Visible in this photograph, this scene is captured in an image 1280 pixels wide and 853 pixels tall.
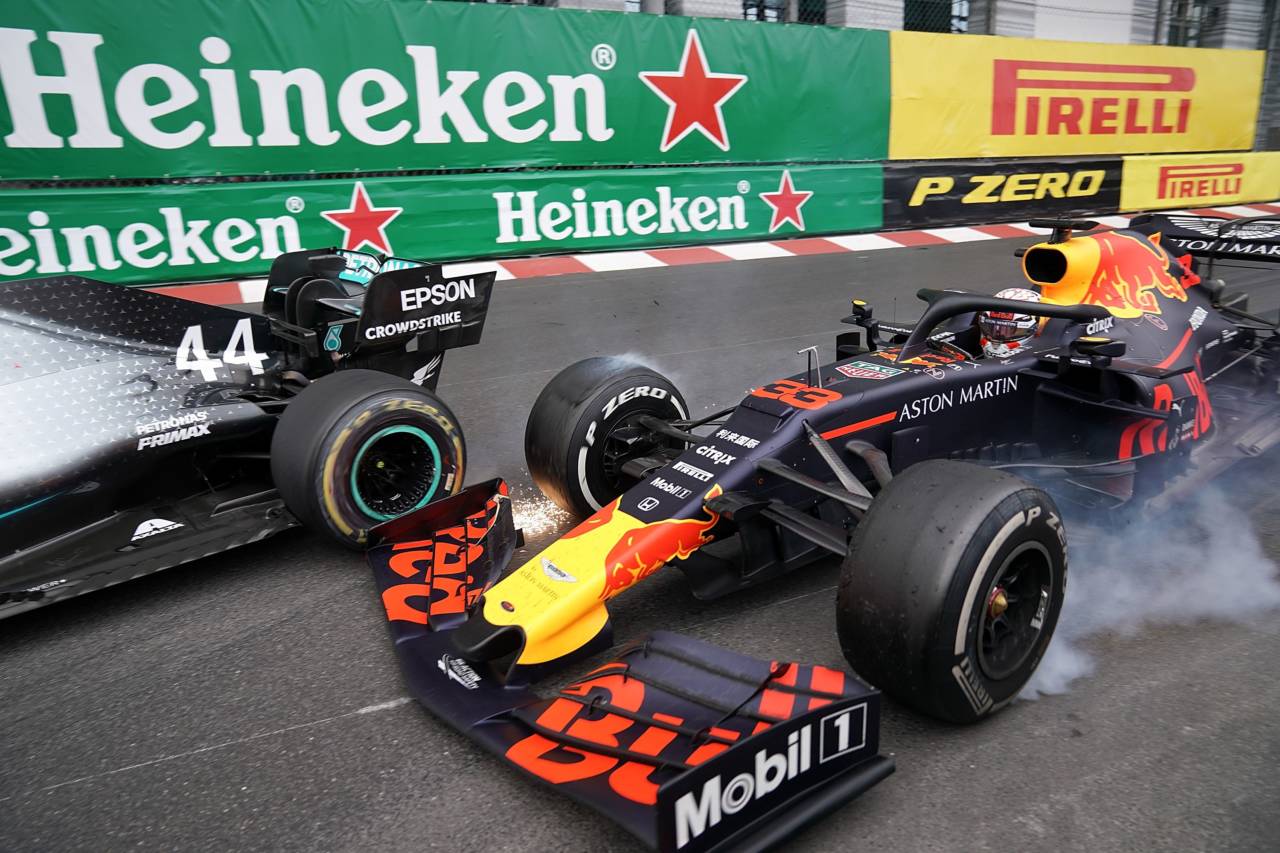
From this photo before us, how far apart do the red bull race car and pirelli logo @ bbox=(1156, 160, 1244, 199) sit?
1079cm

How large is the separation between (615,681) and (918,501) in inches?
36.7

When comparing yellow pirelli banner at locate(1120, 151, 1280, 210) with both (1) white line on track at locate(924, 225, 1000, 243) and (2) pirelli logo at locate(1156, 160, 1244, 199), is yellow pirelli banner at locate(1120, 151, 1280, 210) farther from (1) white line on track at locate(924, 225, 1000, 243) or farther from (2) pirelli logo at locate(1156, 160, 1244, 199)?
(1) white line on track at locate(924, 225, 1000, 243)

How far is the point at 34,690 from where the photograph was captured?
280cm

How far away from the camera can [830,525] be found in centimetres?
277

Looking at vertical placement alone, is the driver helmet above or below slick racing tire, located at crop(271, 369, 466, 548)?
above

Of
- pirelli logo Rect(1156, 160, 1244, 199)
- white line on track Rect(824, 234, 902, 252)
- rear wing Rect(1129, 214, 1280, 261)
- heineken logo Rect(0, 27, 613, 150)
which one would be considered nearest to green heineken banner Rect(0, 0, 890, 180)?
heineken logo Rect(0, 27, 613, 150)

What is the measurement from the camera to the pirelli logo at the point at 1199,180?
13.8 metres

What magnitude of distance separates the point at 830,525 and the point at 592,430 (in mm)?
1101

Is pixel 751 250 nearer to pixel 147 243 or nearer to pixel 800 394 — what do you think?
pixel 147 243

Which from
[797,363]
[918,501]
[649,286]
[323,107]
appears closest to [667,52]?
[649,286]

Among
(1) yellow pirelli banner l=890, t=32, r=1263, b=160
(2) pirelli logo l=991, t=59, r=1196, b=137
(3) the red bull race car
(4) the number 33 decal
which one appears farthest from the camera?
(2) pirelli logo l=991, t=59, r=1196, b=137

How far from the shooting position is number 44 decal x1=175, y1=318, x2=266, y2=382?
387cm

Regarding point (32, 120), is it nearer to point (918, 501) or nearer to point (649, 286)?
point (649, 286)

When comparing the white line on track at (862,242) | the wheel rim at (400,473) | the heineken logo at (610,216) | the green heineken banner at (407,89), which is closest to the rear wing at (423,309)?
the wheel rim at (400,473)
